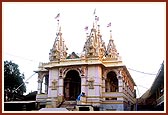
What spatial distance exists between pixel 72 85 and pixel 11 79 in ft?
31.9

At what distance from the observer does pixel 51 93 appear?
29.2 metres

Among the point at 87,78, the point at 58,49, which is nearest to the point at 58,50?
the point at 58,49

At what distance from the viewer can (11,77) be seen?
36.6m

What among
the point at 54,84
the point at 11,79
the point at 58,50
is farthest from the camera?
the point at 11,79

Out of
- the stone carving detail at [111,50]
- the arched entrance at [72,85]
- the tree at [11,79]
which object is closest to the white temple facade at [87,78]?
the arched entrance at [72,85]

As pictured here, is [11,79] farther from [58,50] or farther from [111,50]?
[111,50]

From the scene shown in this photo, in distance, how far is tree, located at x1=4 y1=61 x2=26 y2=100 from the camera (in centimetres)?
3581

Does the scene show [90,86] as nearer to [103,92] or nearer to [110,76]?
[103,92]

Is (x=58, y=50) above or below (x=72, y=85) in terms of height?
above

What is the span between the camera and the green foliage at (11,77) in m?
35.8

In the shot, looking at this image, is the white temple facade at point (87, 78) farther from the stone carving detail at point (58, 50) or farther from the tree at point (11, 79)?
the tree at point (11, 79)

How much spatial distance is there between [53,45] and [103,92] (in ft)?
27.8

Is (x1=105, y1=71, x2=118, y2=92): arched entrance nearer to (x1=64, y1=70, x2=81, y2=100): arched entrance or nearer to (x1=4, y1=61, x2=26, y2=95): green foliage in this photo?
(x1=64, y1=70, x2=81, y2=100): arched entrance

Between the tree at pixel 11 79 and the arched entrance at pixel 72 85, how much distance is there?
7529 mm
